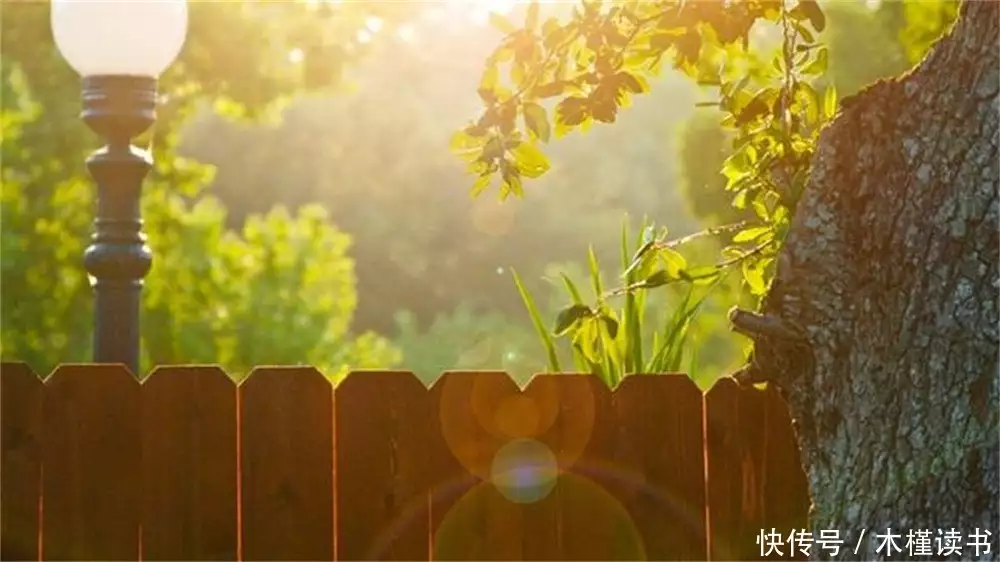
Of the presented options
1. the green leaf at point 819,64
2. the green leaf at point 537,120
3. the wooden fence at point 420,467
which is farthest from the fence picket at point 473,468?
the green leaf at point 819,64

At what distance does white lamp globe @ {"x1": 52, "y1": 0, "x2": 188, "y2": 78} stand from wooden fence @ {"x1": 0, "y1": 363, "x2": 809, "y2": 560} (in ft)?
5.70

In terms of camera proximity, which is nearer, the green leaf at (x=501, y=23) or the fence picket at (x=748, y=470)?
the green leaf at (x=501, y=23)

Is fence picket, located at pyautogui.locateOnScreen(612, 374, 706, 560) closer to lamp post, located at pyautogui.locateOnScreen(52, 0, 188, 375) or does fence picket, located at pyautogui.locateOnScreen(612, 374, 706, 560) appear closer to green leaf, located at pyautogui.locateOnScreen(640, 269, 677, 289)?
green leaf, located at pyautogui.locateOnScreen(640, 269, 677, 289)

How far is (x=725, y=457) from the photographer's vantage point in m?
3.70

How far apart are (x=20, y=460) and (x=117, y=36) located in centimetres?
190

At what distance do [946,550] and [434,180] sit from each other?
3221 centimetres

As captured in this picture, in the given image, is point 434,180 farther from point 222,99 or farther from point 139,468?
point 139,468

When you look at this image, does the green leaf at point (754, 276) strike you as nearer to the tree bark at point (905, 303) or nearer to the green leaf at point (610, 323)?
the green leaf at point (610, 323)

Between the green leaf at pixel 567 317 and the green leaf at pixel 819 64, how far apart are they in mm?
795

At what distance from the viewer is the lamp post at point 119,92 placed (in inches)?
197

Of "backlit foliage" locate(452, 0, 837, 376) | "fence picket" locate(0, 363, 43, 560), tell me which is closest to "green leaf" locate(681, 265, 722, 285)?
"backlit foliage" locate(452, 0, 837, 376)

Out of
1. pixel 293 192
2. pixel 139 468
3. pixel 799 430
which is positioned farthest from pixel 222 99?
pixel 293 192

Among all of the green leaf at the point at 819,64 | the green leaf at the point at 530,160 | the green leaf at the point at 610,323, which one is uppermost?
the green leaf at the point at 819,64

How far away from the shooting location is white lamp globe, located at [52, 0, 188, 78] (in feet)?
16.7
